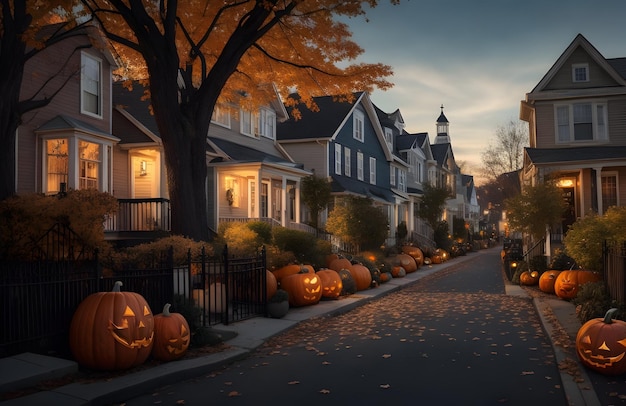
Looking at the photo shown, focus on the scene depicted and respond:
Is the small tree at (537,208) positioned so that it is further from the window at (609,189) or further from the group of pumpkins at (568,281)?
the window at (609,189)

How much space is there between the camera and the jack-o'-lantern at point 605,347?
279 inches

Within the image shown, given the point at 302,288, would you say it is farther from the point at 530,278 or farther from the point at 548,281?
the point at 530,278

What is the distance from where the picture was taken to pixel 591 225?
13.4 metres

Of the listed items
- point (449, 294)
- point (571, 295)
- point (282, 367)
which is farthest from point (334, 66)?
point (282, 367)

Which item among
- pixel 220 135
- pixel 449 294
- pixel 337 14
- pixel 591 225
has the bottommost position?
pixel 449 294

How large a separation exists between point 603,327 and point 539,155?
1655 cm

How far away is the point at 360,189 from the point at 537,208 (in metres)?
15.1

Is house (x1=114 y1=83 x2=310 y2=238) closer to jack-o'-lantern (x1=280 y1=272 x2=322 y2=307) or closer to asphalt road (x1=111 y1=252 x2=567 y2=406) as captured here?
jack-o'-lantern (x1=280 y1=272 x2=322 y2=307)

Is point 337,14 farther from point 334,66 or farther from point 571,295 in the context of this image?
point 571,295

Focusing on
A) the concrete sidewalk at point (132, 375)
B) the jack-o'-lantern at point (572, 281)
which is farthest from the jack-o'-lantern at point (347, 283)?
the concrete sidewalk at point (132, 375)

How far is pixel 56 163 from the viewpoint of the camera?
17.4 m

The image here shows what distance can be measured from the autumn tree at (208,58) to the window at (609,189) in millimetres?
11551

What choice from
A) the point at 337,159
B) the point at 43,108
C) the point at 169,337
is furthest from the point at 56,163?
the point at 337,159

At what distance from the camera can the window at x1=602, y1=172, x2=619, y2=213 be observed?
2305cm
